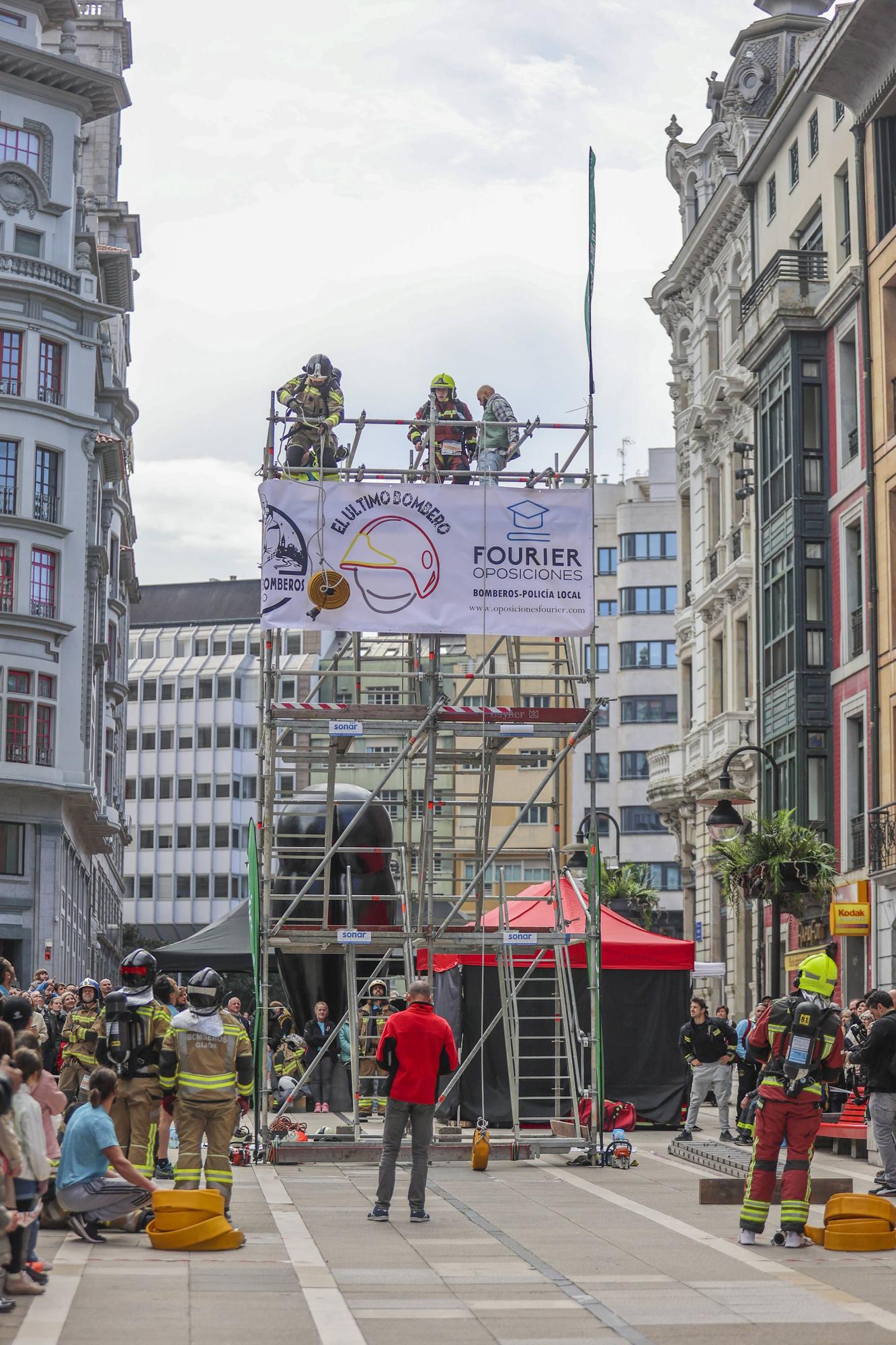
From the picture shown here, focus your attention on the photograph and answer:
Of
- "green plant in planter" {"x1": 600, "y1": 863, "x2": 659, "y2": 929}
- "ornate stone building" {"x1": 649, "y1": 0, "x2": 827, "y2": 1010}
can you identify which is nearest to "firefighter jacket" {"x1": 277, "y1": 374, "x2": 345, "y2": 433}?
"ornate stone building" {"x1": 649, "y1": 0, "x2": 827, "y2": 1010}

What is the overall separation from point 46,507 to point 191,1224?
129 feet

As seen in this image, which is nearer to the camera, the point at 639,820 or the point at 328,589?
the point at 328,589

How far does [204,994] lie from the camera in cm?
1457

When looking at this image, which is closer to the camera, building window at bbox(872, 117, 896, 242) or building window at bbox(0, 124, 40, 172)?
building window at bbox(872, 117, 896, 242)

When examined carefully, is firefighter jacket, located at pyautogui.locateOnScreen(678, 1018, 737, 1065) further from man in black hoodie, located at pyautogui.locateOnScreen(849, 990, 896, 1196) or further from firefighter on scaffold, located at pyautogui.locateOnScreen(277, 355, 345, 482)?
firefighter on scaffold, located at pyautogui.locateOnScreen(277, 355, 345, 482)

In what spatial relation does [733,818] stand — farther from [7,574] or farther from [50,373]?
[50,373]

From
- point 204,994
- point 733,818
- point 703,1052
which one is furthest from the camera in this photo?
point 733,818

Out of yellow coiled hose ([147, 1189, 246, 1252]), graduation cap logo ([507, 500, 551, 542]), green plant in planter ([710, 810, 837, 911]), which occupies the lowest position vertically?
yellow coiled hose ([147, 1189, 246, 1252])

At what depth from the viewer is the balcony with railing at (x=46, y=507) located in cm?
5081

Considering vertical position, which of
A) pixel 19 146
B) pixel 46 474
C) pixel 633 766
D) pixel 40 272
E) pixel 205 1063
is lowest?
pixel 205 1063

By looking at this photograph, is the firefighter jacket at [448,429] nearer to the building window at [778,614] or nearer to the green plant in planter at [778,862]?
the green plant in planter at [778,862]

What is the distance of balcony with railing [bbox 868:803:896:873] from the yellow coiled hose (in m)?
23.0

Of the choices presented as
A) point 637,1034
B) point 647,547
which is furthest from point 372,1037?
point 647,547

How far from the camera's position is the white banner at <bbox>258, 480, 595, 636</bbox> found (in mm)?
21172
